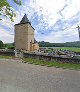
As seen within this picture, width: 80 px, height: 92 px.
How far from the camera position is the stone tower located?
7775 cm

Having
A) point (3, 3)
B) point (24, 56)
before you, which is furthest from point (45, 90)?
point (24, 56)

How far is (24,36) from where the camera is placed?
78750mm

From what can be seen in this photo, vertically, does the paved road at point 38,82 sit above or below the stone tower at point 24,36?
below

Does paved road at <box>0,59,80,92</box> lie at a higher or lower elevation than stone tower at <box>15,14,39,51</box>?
lower

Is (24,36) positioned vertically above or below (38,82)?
above

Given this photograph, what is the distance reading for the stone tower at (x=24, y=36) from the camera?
77750 millimetres

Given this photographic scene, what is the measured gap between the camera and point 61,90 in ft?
37.0

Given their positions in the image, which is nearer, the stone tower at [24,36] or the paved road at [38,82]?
the paved road at [38,82]

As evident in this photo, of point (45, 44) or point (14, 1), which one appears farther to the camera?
point (45, 44)

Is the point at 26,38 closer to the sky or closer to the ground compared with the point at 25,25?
closer to the ground

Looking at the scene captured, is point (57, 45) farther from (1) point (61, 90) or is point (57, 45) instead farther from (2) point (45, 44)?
(1) point (61, 90)

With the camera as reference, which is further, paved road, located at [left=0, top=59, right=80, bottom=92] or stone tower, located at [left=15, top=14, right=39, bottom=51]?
stone tower, located at [left=15, top=14, right=39, bottom=51]

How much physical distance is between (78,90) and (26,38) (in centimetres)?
6741

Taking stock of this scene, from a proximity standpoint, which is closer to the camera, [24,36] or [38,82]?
[38,82]
